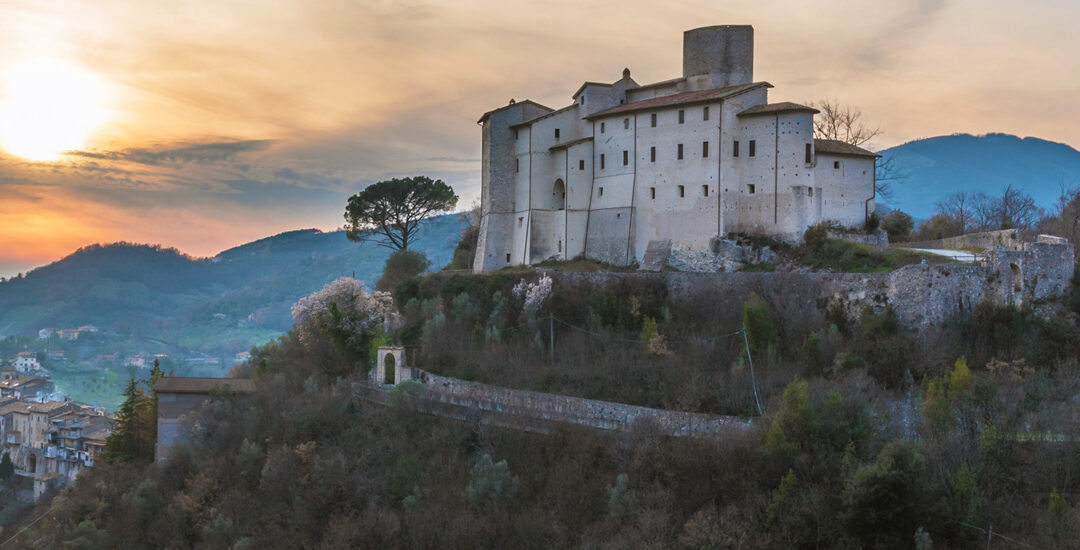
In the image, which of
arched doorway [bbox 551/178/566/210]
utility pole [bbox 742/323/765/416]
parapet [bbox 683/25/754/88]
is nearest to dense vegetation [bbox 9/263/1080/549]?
utility pole [bbox 742/323/765/416]

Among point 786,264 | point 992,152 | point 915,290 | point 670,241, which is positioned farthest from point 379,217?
point 992,152

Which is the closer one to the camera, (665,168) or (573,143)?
(665,168)

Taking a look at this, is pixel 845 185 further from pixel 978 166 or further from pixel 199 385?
pixel 978 166

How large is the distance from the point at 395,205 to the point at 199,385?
47.9ft

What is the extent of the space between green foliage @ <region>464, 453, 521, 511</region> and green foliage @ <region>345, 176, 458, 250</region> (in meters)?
22.5

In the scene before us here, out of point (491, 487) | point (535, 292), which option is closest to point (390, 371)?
point (535, 292)

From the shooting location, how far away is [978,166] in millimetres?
164375

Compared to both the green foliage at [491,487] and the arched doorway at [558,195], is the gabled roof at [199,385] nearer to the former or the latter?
the green foliage at [491,487]

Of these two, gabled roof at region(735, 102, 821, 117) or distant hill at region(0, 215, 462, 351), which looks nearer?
gabled roof at region(735, 102, 821, 117)

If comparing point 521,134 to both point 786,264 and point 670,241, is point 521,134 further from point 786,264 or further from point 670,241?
point 786,264

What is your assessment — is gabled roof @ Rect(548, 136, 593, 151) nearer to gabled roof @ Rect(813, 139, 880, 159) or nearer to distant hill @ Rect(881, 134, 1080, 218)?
gabled roof @ Rect(813, 139, 880, 159)

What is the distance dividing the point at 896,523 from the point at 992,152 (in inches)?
6628

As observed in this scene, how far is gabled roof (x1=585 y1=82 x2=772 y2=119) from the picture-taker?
1382 inches

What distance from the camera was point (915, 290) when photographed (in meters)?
28.2
